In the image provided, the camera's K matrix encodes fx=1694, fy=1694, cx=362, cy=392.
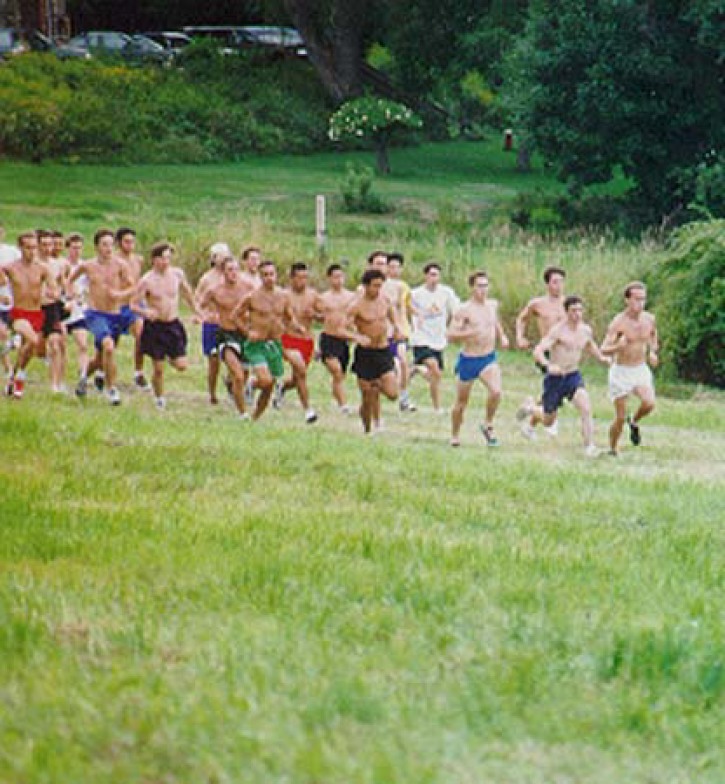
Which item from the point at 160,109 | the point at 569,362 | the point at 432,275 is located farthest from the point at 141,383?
the point at 160,109

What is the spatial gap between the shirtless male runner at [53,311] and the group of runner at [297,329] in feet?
0.07

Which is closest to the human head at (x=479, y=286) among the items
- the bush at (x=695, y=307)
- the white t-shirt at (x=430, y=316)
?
the white t-shirt at (x=430, y=316)

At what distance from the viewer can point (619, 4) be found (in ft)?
139

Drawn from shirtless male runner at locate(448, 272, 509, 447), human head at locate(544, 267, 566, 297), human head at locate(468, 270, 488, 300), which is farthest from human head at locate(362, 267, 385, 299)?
human head at locate(544, 267, 566, 297)

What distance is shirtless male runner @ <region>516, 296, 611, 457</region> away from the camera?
16.5 metres

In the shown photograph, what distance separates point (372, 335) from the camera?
55.5 ft

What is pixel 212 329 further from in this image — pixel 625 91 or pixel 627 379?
pixel 625 91

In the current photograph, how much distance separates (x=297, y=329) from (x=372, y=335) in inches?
59.6

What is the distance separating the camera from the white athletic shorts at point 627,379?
16.6 meters

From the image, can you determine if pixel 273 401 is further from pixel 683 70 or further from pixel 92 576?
pixel 683 70

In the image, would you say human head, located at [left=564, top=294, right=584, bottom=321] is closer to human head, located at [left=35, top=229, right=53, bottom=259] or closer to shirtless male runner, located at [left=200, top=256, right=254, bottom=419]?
shirtless male runner, located at [left=200, top=256, right=254, bottom=419]

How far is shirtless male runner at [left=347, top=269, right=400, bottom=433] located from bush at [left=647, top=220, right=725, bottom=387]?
397 inches

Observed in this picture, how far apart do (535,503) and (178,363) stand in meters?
7.08

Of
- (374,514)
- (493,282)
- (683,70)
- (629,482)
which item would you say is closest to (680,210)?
(683,70)
